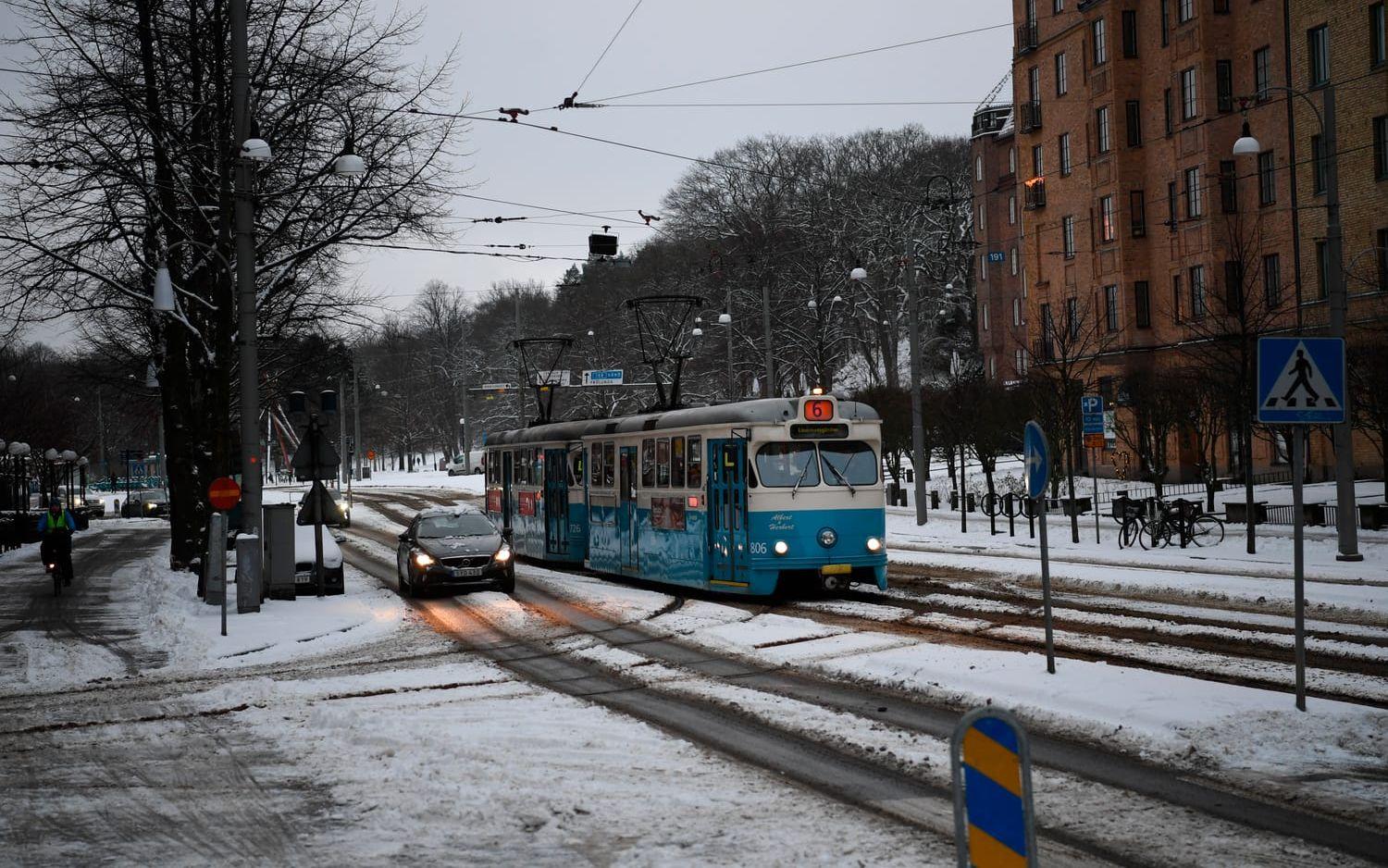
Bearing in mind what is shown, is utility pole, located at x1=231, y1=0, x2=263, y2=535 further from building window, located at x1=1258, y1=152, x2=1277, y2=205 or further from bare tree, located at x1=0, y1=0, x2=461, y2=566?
building window, located at x1=1258, y1=152, x2=1277, y2=205

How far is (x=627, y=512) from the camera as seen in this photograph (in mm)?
23719

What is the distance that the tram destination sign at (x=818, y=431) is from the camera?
19.9 m

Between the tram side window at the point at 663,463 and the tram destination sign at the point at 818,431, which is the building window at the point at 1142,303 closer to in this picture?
the tram side window at the point at 663,463

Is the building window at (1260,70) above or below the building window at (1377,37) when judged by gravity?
above

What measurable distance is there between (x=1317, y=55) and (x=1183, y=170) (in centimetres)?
746

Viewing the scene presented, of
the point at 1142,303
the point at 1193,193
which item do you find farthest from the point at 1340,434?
the point at 1142,303

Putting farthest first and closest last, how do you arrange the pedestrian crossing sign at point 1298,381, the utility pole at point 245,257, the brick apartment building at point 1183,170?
the brick apartment building at point 1183,170 → the utility pole at point 245,257 → the pedestrian crossing sign at point 1298,381

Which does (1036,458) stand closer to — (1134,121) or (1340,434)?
(1340,434)

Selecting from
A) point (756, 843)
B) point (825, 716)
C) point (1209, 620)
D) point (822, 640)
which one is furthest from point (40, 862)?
point (1209, 620)

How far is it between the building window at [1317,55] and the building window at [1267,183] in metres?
3.73

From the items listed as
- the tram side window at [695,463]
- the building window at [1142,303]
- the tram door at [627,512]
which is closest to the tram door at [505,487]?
the tram door at [627,512]

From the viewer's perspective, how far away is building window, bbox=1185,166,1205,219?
4619 centimetres

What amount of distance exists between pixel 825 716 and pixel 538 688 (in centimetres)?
329

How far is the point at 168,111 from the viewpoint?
998 inches
